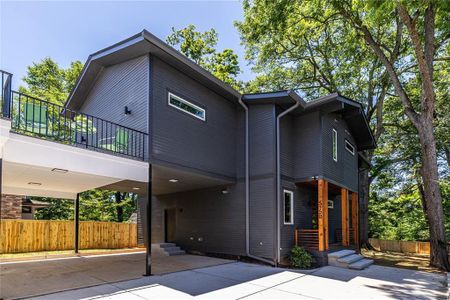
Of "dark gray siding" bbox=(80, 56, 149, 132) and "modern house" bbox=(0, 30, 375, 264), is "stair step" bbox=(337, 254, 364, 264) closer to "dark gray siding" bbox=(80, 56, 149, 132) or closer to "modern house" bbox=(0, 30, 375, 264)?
"modern house" bbox=(0, 30, 375, 264)

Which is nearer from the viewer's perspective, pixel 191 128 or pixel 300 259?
pixel 191 128

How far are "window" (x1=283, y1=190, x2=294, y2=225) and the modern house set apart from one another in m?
0.03

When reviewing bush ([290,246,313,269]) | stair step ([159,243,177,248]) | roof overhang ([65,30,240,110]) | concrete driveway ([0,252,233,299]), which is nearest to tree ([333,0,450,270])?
bush ([290,246,313,269])

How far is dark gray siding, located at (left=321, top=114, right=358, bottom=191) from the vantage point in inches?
444

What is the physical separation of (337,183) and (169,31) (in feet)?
57.2

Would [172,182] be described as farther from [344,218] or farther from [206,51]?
[206,51]

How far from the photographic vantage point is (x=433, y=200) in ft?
38.2

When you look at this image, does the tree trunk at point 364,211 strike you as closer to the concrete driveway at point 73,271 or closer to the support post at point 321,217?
the support post at point 321,217

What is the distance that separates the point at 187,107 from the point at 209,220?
452cm

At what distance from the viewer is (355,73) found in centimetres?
2044

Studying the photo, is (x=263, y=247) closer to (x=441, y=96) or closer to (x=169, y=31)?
(x=441, y=96)

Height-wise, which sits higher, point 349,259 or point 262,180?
point 262,180

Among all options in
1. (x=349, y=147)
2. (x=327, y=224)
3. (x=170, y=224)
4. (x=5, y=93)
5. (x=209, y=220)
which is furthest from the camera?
(x=349, y=147)

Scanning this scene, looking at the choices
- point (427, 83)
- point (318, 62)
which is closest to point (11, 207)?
point (427, 83)
